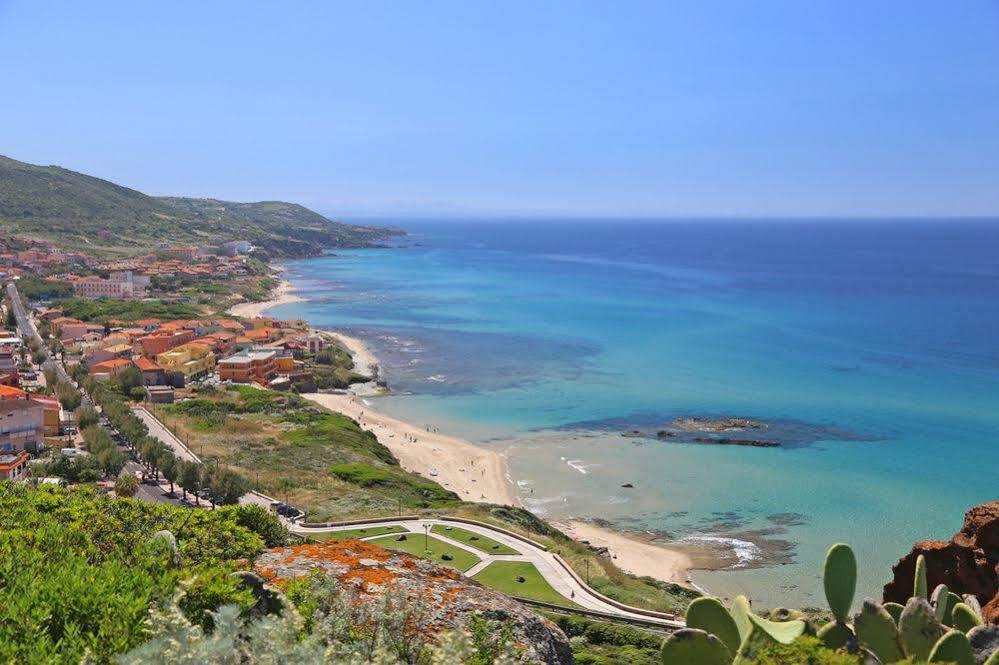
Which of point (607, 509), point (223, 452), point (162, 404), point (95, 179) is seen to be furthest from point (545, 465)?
point (95, 179)

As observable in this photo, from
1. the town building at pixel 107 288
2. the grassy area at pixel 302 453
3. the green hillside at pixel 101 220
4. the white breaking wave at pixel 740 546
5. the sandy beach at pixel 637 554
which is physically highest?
the green hillside at pixel 101 220

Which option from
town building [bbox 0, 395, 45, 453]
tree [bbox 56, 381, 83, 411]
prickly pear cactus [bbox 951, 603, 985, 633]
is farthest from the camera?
tree [bbox 56, 381, 83, 411]

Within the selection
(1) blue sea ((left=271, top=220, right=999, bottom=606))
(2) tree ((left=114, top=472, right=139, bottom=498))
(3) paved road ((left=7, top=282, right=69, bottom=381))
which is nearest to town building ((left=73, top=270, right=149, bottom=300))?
(3) paved road ((left=7, top=282, right=69, bottom=381))

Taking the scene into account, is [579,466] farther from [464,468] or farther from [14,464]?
[14,464]

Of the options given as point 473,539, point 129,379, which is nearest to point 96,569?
point 473,539

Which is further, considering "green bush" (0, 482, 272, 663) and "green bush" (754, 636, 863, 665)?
"green bush" (0, 482, 272, 663)

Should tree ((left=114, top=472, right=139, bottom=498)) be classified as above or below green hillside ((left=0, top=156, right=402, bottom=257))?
below

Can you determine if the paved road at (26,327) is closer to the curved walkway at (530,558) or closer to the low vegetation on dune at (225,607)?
the curved walkway at (530,558)

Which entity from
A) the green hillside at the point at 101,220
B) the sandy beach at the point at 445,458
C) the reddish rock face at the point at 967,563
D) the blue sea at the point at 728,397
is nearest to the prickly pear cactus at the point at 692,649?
the reddish rock face at the point at 967,563

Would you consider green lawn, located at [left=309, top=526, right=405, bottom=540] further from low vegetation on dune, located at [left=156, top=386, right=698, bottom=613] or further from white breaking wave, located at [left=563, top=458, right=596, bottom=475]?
white breaking wave, located at [left=563, top=458, right=596, bottom=475]
